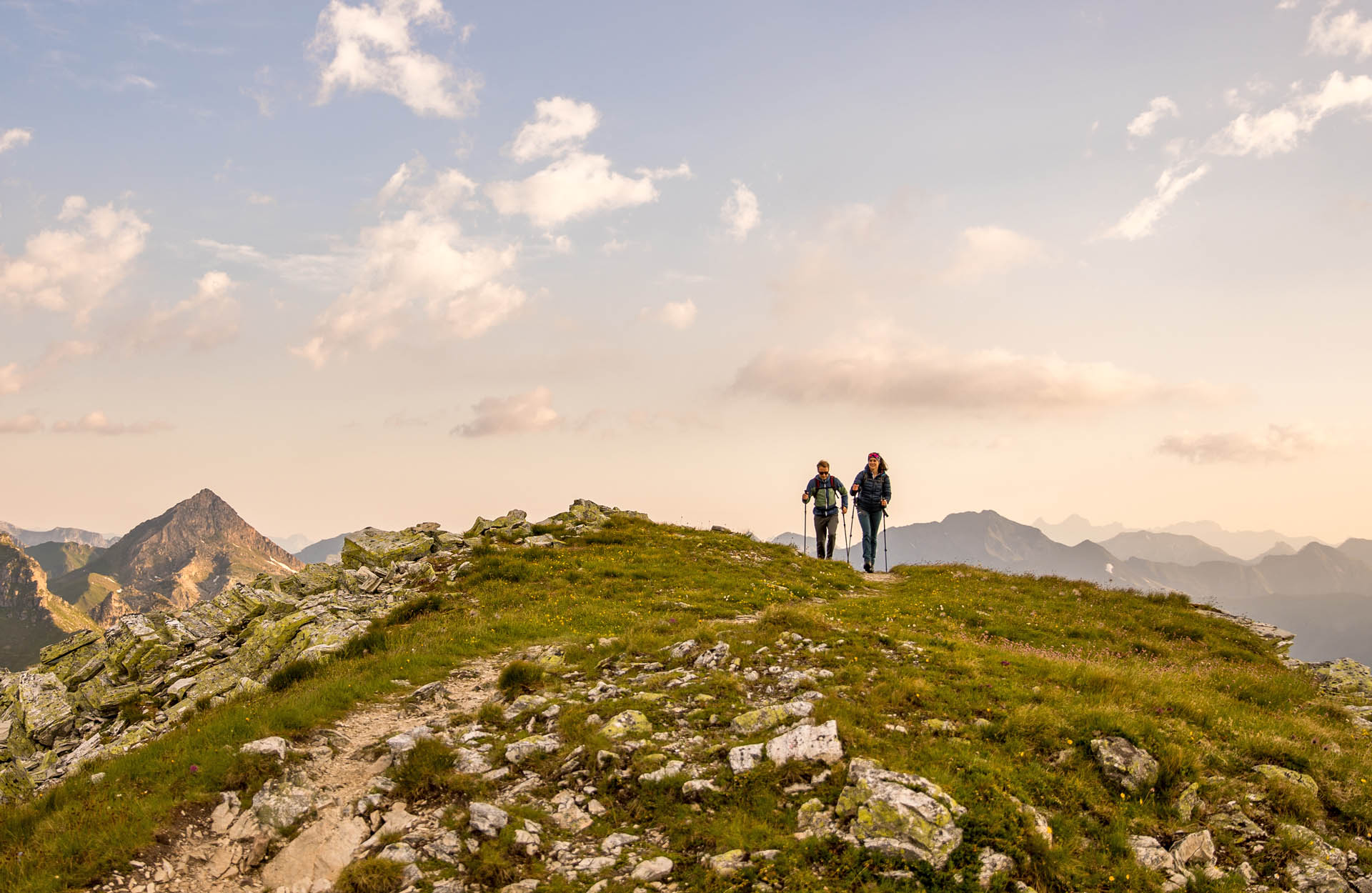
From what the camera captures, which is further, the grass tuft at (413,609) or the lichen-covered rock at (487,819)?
the grass tuft at (413,609)

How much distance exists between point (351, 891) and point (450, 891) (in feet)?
4.60

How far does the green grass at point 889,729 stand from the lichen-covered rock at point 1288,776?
0.70 ft

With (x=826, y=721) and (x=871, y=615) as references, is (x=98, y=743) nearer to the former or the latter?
(x=826, y=721)

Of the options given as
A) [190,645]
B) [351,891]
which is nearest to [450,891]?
[351,891]

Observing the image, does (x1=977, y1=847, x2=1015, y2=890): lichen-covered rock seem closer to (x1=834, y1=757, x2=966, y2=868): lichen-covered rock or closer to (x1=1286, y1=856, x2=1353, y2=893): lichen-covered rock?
(x1=834, y1=757, x2=966, y2=868): lichen-covered rock

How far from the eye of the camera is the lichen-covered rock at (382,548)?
30156 millimetres

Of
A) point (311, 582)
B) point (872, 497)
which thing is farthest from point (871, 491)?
point (311, 582)

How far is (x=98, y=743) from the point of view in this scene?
60.1 feet

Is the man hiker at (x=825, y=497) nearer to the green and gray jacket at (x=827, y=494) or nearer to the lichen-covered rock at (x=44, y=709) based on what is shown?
the green and gray jacket at (x=827, y=494)

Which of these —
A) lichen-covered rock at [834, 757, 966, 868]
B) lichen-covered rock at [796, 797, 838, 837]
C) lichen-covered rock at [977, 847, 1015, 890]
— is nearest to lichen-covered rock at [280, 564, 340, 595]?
lichen-covered rock at [796, 797, 838, 837]

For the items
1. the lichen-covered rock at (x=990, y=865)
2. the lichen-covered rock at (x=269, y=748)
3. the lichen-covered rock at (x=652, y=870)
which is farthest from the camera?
the lichen-covered rock at (x=269, y=748)

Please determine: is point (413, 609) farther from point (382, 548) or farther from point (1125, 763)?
point (1125, 763)

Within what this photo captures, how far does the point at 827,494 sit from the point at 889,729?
23.3 metres

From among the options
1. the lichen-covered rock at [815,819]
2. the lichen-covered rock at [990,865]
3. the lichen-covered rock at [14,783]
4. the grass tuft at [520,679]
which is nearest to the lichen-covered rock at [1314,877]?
the lichen-covered rock at [990,865]
